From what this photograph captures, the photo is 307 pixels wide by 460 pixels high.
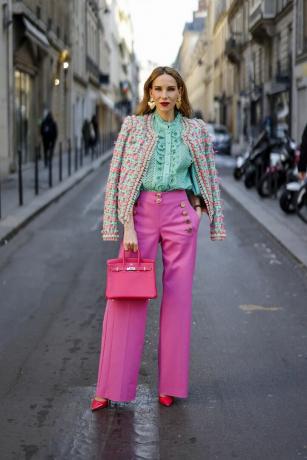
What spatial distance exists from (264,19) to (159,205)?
3168cm

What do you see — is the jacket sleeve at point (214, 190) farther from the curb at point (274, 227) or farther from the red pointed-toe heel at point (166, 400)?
the curb at point (274, 227)

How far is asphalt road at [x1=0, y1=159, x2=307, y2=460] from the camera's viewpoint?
388 centimetres

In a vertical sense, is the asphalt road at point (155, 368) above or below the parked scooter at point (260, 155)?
below

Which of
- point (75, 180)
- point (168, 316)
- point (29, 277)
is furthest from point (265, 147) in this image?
point (168, 316)

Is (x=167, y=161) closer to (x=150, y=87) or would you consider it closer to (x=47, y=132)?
(x=150, y=87)

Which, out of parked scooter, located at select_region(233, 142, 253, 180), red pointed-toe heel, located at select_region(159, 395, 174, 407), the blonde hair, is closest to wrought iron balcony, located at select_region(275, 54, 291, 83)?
parked scooter, located at select_region(233, 142, 253, 180)

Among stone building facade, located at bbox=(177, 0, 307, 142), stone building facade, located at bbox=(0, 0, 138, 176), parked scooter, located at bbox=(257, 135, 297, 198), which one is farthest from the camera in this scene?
stone building facade, located at bbox=(177, 0, 307, 142)

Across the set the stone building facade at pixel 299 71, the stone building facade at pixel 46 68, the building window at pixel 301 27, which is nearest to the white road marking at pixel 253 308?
the stone building facade at pixel 46 68

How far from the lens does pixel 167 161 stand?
4.18m

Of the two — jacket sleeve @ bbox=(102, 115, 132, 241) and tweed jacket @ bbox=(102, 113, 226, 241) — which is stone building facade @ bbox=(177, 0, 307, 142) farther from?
jacket sleeve @ bbox=(102, 115, 132, 241)

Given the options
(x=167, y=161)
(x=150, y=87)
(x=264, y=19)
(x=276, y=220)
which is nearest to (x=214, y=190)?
A: (x=167, y=161)

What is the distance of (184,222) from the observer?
13.8 ft

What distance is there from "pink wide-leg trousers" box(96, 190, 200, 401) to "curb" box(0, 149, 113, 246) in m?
6.75

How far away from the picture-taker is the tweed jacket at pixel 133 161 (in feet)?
13.6
